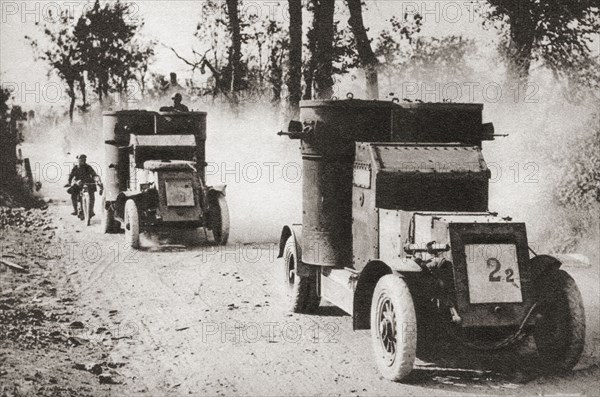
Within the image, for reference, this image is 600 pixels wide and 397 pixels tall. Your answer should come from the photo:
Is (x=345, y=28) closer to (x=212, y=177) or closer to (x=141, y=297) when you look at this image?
(x=212, y=177)

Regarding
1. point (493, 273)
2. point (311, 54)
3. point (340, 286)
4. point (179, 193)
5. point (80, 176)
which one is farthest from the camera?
point (311, 54)

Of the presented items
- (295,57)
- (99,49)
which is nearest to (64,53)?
(99,49)

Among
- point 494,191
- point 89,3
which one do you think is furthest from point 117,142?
point 89,3

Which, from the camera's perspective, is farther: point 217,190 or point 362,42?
point 362,42

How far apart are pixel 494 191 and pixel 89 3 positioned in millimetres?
25658

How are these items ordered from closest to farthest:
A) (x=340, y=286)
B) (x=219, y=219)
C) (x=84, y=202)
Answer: (x=340, y=286)
(x=219, y=219)
(x=84, y=202)

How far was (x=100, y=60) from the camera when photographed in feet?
127

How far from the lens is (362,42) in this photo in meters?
24.4

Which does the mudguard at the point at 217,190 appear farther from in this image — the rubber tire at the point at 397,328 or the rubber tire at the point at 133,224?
the rubber tire at the point at 397,328

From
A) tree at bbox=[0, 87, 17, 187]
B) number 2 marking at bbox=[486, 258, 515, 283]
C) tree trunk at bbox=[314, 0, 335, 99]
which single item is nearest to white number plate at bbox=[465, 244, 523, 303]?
number 2 marking at bbox=[486, 258, 515, 283]

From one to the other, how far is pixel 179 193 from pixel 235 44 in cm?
1276

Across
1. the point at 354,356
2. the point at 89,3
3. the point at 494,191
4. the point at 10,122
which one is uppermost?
the point at 89,3

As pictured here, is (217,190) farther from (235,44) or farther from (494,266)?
(235,44)

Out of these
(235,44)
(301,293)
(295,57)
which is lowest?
(301,293)
